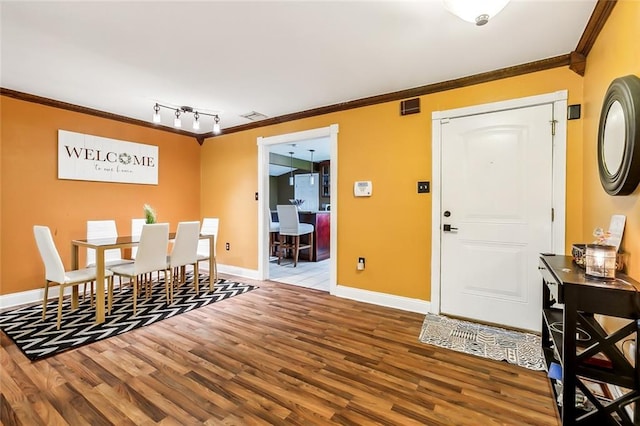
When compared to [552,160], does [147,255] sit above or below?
below

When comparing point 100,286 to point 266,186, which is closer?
point 100,286

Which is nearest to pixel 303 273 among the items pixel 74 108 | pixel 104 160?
pixel 104 160

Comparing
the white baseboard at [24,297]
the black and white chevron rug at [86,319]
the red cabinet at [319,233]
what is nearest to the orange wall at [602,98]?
the black and white chevron rug at [86,319]

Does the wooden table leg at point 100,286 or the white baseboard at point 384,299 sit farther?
the white baseboard at point 384,299

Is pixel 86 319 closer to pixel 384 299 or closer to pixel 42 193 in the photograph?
pixel 42 193

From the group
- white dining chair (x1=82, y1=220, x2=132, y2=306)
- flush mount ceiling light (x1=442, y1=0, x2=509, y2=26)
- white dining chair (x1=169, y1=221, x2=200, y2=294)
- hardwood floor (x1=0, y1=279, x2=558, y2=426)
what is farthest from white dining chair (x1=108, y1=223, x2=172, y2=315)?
flush mount ceiling light (x1=442, y1=0, x2=509, y2=26)

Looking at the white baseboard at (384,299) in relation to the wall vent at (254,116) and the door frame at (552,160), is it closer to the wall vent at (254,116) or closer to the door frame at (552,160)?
the door frame at (552,160)

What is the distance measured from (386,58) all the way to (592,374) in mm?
2526

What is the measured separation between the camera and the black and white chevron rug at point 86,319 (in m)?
2.45

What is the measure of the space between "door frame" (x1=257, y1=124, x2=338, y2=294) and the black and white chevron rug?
2.43ft

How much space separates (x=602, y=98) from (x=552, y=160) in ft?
2.19

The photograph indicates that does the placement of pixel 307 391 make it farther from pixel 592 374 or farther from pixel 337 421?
pixel 592 374

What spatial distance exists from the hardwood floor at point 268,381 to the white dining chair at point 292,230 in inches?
110

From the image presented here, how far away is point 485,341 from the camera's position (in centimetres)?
248
